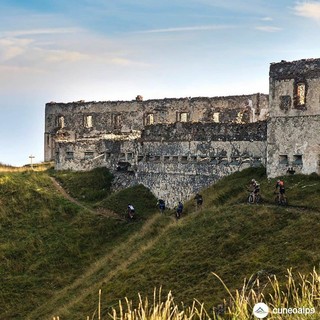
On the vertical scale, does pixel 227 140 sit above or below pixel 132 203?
above

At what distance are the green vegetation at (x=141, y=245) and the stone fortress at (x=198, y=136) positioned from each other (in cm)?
110

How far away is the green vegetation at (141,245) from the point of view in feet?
66.8

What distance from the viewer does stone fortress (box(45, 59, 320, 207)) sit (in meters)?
28.3

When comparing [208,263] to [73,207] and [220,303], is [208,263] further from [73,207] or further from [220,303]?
[73,207]

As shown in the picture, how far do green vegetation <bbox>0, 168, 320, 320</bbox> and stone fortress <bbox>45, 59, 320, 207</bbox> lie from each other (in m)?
1.10

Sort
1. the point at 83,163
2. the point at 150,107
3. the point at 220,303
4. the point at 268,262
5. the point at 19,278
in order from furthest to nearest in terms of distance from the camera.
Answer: the point at 150,107
the point at 83,163
the point at 19,278
the point at 268,262
the point at 220,303

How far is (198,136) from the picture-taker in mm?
33906

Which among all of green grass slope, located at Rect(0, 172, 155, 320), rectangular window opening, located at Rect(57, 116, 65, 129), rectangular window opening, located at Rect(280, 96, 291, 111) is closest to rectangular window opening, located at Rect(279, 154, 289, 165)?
rectangular window opening, located at Rect(280, 96, 291, 111)

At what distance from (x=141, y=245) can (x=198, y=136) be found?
8.39 m

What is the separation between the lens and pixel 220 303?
18078 millimetres

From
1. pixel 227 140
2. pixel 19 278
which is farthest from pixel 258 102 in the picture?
pixel 19 278

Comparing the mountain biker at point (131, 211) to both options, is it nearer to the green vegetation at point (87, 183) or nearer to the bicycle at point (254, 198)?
the green vegetation at point (87, 183)

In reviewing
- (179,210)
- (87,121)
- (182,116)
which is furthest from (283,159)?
(87,121)

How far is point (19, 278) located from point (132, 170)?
11166 millimetres
